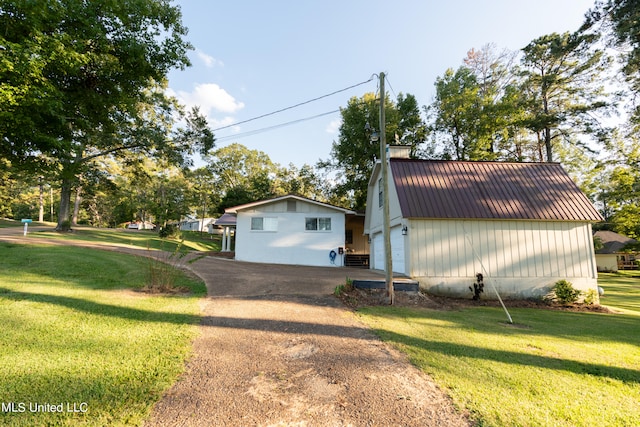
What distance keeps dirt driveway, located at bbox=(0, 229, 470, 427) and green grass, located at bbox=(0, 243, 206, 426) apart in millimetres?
328

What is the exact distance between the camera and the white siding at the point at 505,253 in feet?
31.8

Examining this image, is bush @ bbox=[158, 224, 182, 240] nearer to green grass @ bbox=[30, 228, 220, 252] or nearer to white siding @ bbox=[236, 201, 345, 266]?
green grass @ bbox=[30, 228, 220, 252]

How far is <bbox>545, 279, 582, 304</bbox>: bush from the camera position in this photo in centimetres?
944

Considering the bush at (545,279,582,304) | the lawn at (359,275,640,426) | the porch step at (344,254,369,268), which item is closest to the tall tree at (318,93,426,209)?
the porch step at (344,254,369,268)

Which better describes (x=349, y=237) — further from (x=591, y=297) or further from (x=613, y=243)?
(x=613, y=243)

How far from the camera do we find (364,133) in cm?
2478

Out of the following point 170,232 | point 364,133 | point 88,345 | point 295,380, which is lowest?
point 295,380

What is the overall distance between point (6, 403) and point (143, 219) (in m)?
51.8

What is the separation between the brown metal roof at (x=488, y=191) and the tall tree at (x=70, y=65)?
11306mm

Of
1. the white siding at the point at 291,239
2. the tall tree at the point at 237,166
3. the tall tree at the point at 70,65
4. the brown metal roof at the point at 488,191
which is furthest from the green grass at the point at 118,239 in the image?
the tall tree at the point at 237,166

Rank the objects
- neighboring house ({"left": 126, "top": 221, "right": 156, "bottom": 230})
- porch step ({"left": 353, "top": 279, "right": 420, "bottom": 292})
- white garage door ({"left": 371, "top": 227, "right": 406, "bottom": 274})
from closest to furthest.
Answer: porch step ({"left": 353, "top": 279, "right": 420, "bottom": 292}), white garage door ({"left": 371, "top": 227, "right": 406, "bottom": 274}), neighboring house ({"left": 126, "top": 221, "right": 156, "bottom": 230})

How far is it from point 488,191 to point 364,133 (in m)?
15.7

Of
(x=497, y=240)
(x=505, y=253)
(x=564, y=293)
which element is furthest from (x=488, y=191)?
(x=564, y=293)

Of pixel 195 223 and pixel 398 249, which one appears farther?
pixel 195 223
